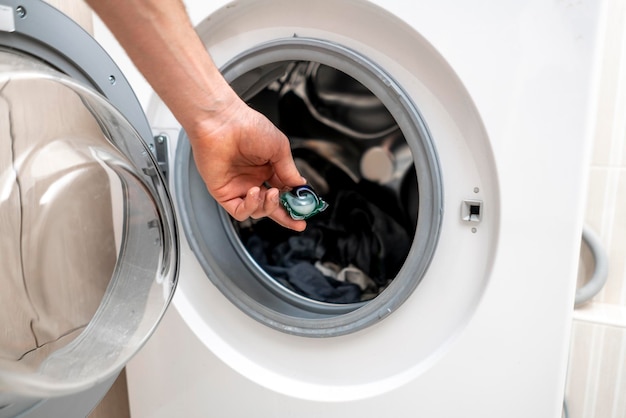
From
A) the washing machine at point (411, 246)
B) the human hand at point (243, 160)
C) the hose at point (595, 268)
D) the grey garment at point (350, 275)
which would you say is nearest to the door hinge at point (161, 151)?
the washing machine at point (411, 246)

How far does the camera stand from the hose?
0.92 metres

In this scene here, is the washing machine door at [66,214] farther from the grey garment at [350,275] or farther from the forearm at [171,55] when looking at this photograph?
the grey garment at [350,275]

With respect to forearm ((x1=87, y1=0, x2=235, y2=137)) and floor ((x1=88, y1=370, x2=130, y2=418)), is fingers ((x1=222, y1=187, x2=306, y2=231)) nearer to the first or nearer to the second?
forearm ((x1=87, y1=0, x2=235, y2=137))

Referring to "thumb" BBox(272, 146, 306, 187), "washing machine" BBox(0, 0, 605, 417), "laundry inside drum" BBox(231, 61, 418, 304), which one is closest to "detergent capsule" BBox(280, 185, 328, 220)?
"thumb" BBox(272, 146, 306, 187)

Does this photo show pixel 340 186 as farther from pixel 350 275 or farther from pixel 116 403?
pixel 116 403

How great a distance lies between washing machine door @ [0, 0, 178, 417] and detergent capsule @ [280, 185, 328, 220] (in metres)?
A: 0.16

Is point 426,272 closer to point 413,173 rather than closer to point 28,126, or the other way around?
point 413,173

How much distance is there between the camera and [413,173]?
38.7 inches

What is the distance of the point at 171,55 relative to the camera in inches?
21.2

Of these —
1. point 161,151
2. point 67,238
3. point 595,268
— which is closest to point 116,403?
point 67,238

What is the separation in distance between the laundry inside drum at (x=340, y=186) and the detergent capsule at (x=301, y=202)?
0.24 m

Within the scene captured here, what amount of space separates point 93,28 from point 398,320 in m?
0.63

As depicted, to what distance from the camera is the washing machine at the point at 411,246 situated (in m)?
0.58

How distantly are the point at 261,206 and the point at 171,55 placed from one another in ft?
0.74
